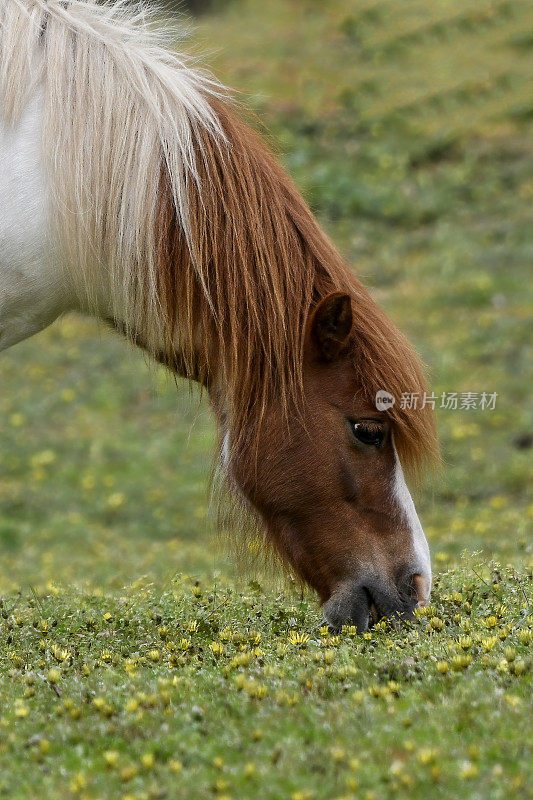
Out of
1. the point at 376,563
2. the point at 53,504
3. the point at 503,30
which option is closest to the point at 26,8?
the point at 376,563

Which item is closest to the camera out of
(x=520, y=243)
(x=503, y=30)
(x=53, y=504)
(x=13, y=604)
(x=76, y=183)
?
(x=76, y=183)

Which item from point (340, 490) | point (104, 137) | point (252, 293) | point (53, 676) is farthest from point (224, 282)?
point (53, 676)

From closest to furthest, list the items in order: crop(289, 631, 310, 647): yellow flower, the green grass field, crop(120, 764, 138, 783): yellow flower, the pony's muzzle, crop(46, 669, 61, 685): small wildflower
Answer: crop(120, 764, 138, 783): yellow flower → the green grass field → crop(46, 669, 61, 685): small wildflower → crop(289, 631, 310, 647): yellow flower → the pony's muzzle

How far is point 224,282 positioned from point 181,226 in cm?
33

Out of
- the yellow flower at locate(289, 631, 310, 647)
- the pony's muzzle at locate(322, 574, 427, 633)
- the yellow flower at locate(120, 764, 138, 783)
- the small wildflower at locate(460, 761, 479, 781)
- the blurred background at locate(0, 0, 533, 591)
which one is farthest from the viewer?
the blurred background at locate(0, 0, 533, 591)

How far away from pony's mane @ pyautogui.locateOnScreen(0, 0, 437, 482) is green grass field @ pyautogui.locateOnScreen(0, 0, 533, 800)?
1.93ft

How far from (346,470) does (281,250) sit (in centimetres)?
110

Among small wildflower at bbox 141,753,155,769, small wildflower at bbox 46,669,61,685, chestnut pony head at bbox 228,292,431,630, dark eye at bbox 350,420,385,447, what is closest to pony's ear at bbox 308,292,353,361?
chestnut pony head at bbox 228,292,431,630

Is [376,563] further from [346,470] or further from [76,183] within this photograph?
[76,183]

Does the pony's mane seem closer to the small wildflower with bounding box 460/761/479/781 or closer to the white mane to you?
the white mane

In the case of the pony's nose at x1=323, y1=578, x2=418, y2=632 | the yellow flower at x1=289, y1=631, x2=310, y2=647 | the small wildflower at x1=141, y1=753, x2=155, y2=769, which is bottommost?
the pony's nose at x1=323, y1=578, x2=418, y2=632

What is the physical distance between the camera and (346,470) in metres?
4.48

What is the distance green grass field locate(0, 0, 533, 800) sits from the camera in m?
3.03

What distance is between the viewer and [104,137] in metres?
4.38
